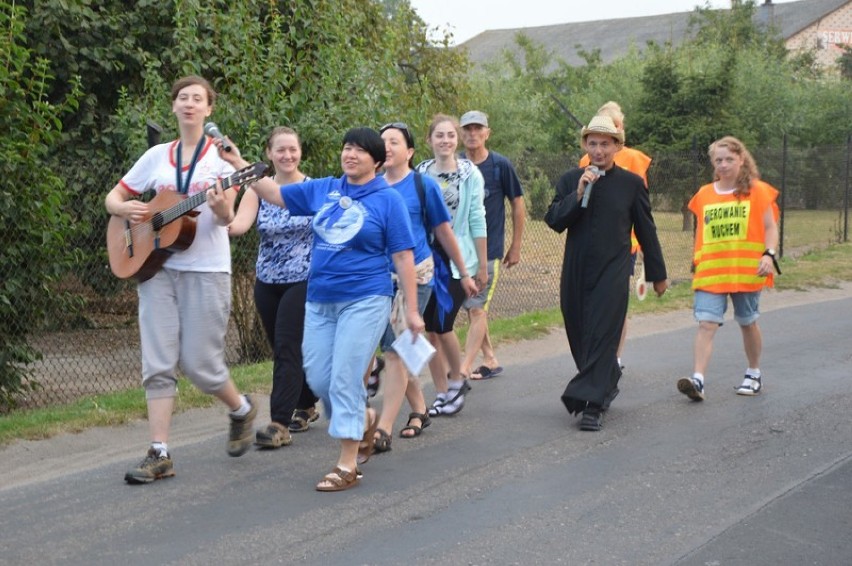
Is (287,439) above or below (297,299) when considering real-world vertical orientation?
below

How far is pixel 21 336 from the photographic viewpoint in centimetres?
888

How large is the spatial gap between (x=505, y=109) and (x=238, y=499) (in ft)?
99.4

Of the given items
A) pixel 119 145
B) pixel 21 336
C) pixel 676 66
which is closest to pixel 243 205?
pixel 21 336

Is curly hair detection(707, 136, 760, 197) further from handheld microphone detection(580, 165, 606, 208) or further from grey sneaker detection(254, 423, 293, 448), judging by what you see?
grey sneaker detection(254, 423, 293, 448)

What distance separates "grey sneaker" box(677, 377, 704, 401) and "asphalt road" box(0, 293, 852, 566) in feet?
0.30

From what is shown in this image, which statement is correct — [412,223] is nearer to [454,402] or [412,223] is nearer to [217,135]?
[217,135]

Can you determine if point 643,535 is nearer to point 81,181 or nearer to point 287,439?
point 287,439

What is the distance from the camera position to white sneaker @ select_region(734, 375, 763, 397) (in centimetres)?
871

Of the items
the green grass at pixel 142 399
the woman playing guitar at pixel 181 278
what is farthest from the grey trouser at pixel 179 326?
the green grass at pixel 142 399

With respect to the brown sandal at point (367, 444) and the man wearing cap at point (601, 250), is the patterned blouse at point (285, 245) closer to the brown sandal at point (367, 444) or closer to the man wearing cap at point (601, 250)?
the brown sandal at point (367, 444)

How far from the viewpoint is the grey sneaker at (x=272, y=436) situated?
23.4 ft

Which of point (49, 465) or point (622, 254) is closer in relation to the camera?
point (49, 465)

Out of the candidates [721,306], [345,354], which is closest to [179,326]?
[345,354]

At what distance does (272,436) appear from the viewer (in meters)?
7.14
